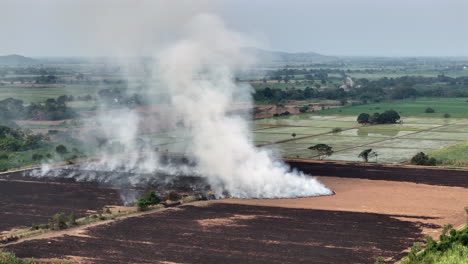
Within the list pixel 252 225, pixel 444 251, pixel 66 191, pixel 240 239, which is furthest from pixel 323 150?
pixel 444 251

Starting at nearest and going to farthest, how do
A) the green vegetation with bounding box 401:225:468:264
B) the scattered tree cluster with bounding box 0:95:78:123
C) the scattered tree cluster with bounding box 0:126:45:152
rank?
1. the green vegetation with bounding box 401:225:468:264
2. the scattered tree cluster with bounding box 0:126:45:152
3. the scattered tree cluster with bounding box 0:95:78:123

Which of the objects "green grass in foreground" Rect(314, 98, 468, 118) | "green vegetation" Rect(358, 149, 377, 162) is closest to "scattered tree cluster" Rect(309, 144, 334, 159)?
"green vegetation" Rect(358, 149, 377, 162)

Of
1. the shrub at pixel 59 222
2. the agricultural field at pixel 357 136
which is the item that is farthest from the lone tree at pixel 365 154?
the shrub at pixel 59 222

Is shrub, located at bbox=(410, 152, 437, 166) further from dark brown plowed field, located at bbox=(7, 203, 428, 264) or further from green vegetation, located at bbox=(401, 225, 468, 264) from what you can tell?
green vegetation, located at bbox=(401, 225, 468, 264)

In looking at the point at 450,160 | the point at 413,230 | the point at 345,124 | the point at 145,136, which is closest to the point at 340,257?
the point at 413,230

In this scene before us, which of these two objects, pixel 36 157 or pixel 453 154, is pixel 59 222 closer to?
pixel 36 157

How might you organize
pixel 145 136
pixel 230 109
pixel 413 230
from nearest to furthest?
1. pixel 413 230
2. pixel 230 109
3. pixel 145 136

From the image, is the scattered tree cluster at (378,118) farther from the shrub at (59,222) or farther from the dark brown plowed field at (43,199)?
the shrub at (59,222)

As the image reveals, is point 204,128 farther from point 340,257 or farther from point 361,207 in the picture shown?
point 340,257
